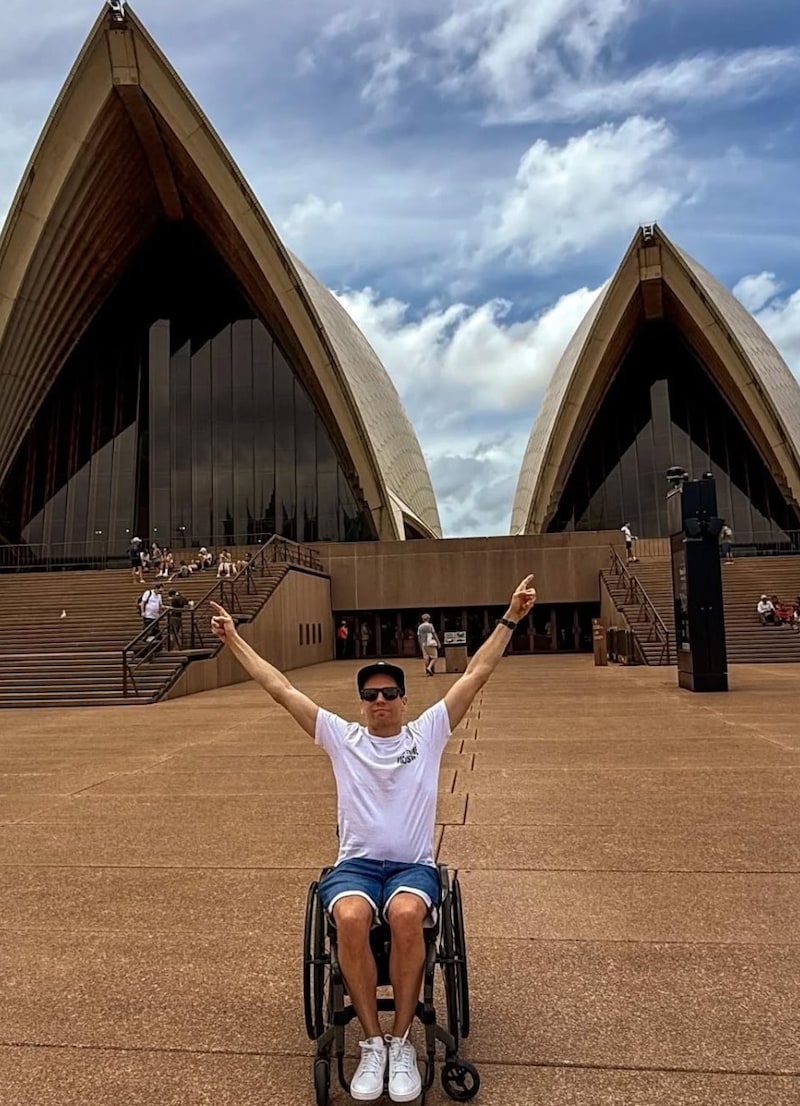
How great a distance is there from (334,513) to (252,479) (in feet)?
13.5

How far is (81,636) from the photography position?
2008 cm

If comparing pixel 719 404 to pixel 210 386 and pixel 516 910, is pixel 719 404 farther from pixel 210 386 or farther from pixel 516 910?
pixel 516 910

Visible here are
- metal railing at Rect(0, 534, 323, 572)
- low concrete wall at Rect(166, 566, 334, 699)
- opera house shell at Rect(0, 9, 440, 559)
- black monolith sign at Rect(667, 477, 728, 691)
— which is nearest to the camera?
black monolith sign at Rect(667, 477, 728, 691)

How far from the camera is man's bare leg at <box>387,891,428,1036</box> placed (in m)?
2.58

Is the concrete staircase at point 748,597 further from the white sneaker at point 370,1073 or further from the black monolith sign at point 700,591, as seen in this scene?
Answer: the white sneaker at point 370,1073

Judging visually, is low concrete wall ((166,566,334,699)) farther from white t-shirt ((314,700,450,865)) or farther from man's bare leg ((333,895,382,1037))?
man's bare leg ((333,895,382,1037))

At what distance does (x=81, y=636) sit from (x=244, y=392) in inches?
857

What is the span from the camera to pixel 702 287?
38.4 metres

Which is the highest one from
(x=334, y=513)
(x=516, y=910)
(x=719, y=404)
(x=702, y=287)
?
(x=702, y=287)

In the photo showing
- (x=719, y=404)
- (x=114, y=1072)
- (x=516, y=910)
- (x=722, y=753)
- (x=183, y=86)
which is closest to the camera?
(x=114, y=1072)

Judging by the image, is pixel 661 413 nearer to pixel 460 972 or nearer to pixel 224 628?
pixel 224 628

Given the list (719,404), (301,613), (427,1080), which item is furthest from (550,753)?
(719,404)

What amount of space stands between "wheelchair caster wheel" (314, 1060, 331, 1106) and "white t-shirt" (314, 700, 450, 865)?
63cm

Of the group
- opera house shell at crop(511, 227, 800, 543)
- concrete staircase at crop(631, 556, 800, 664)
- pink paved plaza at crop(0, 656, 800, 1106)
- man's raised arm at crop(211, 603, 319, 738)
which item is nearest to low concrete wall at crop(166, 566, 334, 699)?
pink paved plaza at crop(0, 656, 800, 1106)
